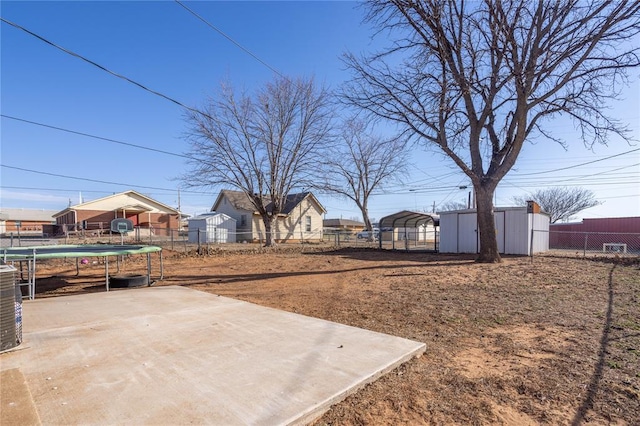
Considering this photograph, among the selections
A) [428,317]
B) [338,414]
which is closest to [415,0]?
[428,317]

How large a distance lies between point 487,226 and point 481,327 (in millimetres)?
8244

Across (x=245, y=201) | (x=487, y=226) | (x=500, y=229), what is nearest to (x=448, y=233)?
(x=500, y=229)

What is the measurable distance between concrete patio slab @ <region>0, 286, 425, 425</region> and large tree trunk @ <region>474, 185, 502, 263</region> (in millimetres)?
8990

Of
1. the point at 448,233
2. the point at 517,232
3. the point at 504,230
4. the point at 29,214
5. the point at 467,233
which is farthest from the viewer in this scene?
the point at 29,214

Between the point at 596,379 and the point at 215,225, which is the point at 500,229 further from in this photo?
the point at 215,225

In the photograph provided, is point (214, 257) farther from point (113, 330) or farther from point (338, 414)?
point (338, 414)

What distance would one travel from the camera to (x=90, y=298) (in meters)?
6.32

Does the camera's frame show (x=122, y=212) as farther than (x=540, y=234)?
Yes

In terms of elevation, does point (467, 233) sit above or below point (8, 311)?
above

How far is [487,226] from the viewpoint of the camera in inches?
468

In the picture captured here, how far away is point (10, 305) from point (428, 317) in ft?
16.8

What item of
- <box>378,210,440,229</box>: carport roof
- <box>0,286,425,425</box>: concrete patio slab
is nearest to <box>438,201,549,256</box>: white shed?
<box>378,210,440,229</box>: carport roof

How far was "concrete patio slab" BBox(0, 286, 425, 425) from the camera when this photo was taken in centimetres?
238

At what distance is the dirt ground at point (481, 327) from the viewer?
98.6 inches
